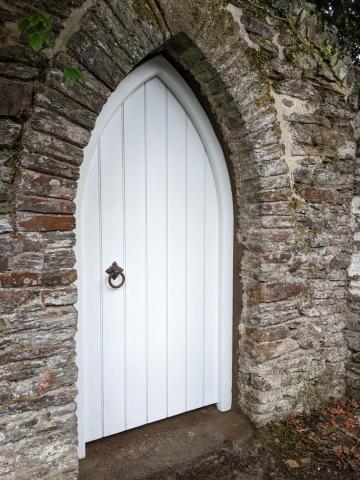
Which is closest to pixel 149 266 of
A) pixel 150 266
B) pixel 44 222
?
pixel 150 266

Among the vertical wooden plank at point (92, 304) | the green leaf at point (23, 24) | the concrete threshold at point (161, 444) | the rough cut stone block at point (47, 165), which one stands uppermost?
the green leaf at point (23, 24)

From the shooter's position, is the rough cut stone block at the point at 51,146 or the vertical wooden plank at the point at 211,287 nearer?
the rough cut stone block at the point at 51,146

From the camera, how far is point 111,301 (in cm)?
230

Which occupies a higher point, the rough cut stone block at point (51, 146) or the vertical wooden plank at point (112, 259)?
the rough cut stone block at point (51, 146)

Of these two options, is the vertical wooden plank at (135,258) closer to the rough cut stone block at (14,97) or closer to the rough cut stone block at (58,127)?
the rough cut stone block at (58,127)

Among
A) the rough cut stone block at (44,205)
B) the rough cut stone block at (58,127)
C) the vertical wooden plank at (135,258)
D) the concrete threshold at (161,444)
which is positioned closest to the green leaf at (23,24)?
the rough cut stone block at (58,127)

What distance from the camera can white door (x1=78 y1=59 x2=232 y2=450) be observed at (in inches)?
87.8

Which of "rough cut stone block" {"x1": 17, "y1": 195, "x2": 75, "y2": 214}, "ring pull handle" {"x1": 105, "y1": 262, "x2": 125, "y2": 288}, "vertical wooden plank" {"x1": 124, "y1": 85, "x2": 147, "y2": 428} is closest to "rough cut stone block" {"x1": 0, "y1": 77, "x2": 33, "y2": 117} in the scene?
"rough cut stone block" {"x1": 17, "y1": 195, "x2": 75, "y2": 214}

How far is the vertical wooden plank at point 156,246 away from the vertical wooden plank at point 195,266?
0.20 meters

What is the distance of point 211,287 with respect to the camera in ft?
8.90

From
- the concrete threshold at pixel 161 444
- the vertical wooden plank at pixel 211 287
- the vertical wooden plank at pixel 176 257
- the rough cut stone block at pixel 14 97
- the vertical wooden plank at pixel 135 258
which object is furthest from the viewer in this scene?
the vertical wooden plank at pixel 211 287

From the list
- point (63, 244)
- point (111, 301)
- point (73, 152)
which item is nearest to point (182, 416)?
point (111, 301)

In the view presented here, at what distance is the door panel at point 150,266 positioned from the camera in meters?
2.25

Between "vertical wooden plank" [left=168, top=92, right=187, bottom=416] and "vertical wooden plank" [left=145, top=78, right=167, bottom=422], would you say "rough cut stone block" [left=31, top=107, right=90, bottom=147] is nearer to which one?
"vertical wooden plank" [left=145, top=78, right=167, bottom=422]
